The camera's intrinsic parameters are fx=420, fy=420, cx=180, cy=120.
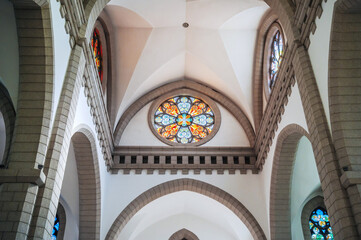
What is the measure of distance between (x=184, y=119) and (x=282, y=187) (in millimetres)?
4352

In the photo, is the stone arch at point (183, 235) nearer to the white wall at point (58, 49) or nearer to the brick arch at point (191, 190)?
the brick arch at point (191, 190)

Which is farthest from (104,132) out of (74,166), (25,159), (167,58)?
(25,159)

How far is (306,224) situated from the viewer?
11828mm

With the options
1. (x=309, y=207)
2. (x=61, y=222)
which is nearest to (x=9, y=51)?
(x=61, y=222)

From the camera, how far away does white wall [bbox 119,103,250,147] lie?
1335 cm

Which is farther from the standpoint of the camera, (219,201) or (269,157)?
(219,201)

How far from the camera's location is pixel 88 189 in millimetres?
11023

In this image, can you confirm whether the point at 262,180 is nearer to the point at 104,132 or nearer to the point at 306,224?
the point at 306,224

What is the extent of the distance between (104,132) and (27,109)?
488 centimetres

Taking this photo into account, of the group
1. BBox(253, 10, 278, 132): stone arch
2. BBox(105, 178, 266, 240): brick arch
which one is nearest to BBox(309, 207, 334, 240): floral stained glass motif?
BBox(105, 178, 266, 240): brick arch

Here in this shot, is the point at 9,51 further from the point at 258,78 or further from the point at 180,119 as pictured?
the point at 258,78

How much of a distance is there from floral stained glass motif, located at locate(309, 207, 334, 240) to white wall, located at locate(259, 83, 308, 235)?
1.41 m

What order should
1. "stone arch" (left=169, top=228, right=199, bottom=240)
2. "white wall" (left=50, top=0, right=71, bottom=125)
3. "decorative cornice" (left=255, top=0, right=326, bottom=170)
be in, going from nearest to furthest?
"white wall" (left=50, top=0, right=71, bottom=125)
"decorative cornice" (left=255, top=0, right=326, bottom=170)
"stone arch" (left=169, top=228, right=199, bottom=240)

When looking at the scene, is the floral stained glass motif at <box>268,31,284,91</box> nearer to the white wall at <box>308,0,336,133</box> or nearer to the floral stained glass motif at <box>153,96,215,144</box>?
the floral stained glass motif at <box>153,96,215,144</box>
